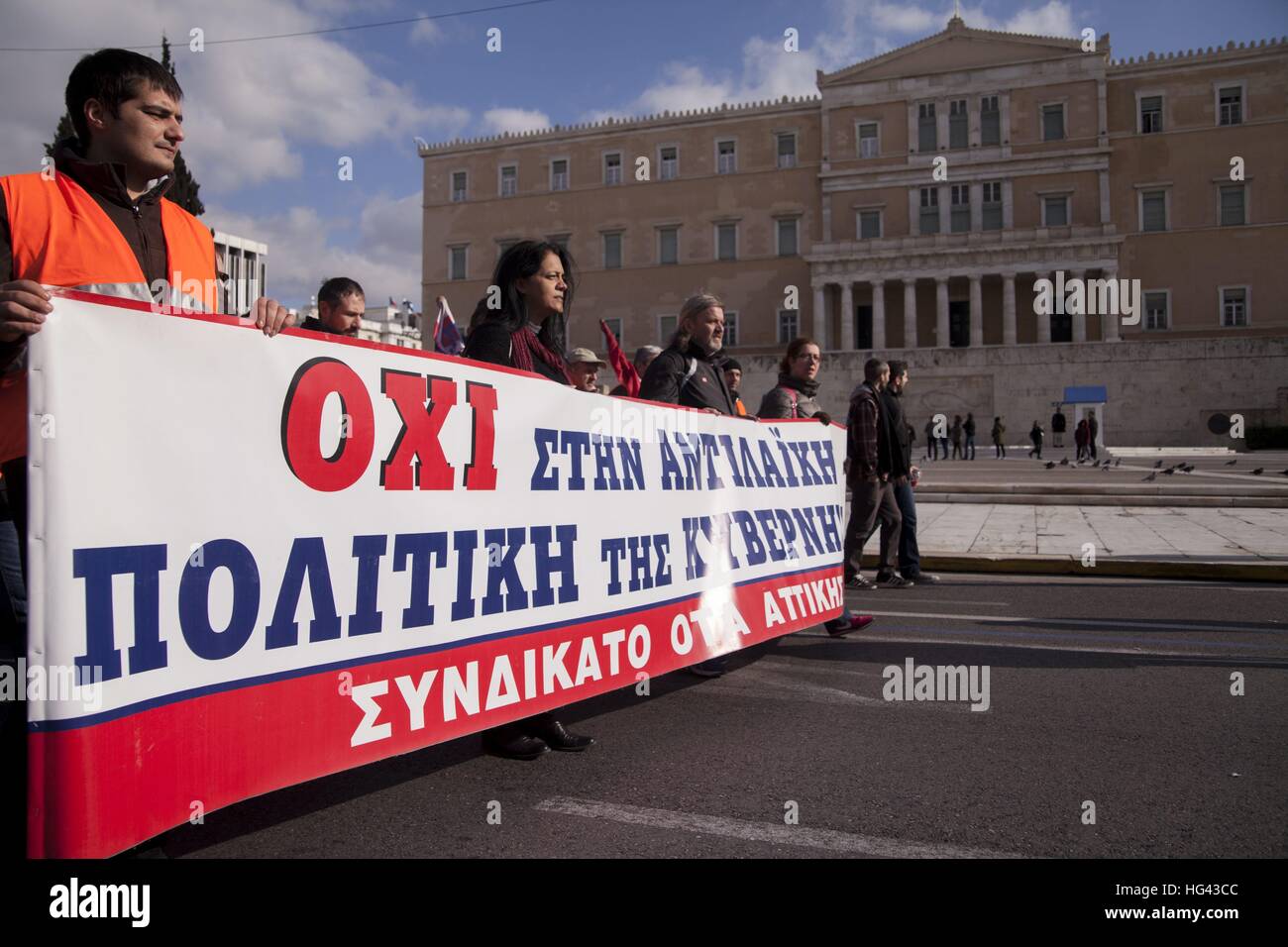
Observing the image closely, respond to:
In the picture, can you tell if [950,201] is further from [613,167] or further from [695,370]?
[695,370]

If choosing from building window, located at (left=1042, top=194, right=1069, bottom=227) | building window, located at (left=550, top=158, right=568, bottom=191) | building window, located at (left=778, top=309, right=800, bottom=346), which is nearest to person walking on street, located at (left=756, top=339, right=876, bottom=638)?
building window, located at (left=778, top=309, right=800, bottom=346)

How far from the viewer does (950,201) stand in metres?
48.8

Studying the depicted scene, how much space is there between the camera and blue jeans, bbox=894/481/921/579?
794cm

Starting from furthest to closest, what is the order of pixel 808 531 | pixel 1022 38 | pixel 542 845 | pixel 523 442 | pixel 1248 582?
pixel 1022 38, pixel 1248 582, pixel 808 531, pixel 523 442, pixel 542 845

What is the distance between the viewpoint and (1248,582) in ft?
26.1

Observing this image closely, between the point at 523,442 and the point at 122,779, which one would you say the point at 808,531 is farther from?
the point at 122,779

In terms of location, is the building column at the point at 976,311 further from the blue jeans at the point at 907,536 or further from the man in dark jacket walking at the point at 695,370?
the man in dark jacket walking at the point at 695,370

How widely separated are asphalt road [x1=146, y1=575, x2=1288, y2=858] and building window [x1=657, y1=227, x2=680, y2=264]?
50473mm

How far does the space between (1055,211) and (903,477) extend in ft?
150

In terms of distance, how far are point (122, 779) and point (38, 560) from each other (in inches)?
20.7

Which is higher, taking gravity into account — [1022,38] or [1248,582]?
[1022,38]

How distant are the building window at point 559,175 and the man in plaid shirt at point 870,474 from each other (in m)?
51.0

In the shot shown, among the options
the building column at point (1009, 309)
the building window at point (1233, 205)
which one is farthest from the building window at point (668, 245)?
the building window at point (1233, 205)
